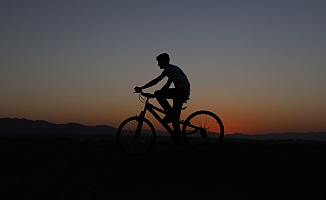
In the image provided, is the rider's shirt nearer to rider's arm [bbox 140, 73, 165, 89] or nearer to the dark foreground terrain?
rider's arm [bbox 140, 73, 165, 89]

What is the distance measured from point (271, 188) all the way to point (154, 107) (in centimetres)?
432

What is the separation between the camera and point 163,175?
7.53 m

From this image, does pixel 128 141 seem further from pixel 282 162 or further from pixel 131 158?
pixel 282 162

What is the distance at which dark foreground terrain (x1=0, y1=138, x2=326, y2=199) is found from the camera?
6.34 meters

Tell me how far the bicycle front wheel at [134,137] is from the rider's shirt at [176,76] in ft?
3.85

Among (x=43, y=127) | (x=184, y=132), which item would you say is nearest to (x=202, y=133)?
(x=184, y=132)

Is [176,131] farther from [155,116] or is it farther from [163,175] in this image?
[163,175]

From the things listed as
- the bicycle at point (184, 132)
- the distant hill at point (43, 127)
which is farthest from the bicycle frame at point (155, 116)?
the distant hill at point (43, 127)

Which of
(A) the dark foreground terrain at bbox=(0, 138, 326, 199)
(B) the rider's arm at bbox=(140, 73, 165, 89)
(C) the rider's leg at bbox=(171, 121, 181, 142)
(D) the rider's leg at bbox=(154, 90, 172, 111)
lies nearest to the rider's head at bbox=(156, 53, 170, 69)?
(B) the rider's arm at bbox=(140, 73, 165, 89)

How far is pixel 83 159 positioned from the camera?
9.45 meters

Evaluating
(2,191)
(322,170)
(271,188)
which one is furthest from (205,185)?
(2,191)

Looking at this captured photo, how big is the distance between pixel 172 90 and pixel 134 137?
4.83 feet

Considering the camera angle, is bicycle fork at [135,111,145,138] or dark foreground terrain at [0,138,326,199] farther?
bicycle fork at [135,111,145,138]

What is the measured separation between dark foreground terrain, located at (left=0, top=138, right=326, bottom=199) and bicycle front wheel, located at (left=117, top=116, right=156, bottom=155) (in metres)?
0.25
